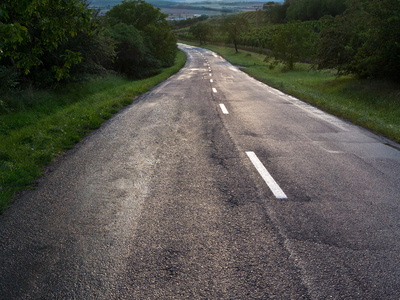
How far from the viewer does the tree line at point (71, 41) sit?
16.4ft

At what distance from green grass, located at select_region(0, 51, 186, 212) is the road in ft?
1.12

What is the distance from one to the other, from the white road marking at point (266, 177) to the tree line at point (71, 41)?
366 centimetres

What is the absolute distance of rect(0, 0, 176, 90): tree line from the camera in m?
4.98

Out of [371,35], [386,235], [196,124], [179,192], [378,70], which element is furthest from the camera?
[378,70]

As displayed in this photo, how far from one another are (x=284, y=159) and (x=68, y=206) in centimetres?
381

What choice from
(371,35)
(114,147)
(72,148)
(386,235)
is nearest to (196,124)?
(114,147)

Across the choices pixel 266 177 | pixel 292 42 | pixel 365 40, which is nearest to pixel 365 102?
pixel 365 40

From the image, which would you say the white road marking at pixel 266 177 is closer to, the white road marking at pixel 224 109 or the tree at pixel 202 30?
the white road marking at pixel 224 109

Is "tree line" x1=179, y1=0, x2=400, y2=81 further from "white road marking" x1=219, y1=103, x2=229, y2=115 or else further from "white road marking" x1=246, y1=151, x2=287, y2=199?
"white road marking" x1=246, y1=151, x2=287, y2=199

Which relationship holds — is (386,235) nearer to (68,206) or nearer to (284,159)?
(284,159)

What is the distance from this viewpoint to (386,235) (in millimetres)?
3350

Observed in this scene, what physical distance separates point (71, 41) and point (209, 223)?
14934mm

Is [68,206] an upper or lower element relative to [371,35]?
lower

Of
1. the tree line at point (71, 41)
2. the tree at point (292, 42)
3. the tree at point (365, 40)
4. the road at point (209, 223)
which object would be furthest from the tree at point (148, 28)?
the road at point (209, 223)
